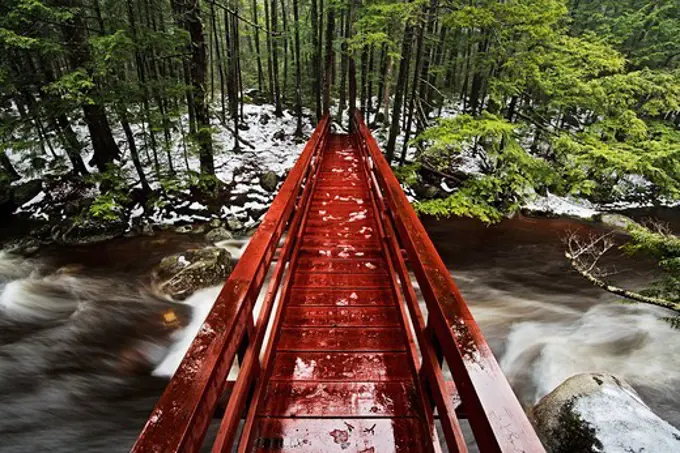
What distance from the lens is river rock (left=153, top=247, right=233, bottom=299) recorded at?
26.7ft

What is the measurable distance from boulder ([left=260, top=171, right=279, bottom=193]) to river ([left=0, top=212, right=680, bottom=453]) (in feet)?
12.9

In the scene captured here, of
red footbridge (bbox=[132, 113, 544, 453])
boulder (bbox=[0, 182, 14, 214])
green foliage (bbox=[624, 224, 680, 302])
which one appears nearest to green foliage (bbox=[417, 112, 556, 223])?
green foliage (bbox=[624, 224, 680, 302])

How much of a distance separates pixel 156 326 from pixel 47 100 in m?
7.30

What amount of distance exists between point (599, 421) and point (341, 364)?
3.95m

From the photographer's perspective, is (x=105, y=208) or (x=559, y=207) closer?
(x=105, y=208)

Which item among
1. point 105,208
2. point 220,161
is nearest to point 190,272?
point 105,208

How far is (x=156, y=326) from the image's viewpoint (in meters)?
7.23

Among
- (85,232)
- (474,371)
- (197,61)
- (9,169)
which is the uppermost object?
(197,61)

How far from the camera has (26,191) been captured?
12.3 m

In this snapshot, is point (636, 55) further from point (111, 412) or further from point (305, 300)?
point (111, 412)

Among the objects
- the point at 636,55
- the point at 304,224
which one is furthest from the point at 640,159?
the point at 636,55

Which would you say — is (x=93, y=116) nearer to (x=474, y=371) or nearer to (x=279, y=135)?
(x=279, y=135)

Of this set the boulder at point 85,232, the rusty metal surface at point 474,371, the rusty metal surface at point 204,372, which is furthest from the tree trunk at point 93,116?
the rusty metal surface at point 474,371

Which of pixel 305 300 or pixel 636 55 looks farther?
pixel 636 55
